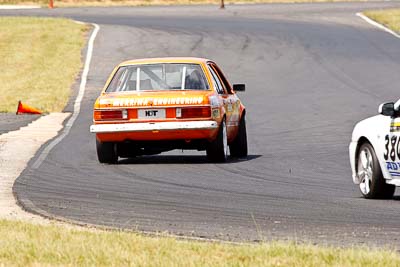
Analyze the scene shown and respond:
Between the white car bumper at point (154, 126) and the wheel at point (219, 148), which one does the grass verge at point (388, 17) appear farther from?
the white car bumper at point (154, 126)

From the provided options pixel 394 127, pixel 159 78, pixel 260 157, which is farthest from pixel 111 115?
pixel 394 127

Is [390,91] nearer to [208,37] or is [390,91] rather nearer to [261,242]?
[208,37]

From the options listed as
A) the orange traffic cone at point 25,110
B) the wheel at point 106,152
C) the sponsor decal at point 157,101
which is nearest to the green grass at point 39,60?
the orange traffic cone at point 25,110

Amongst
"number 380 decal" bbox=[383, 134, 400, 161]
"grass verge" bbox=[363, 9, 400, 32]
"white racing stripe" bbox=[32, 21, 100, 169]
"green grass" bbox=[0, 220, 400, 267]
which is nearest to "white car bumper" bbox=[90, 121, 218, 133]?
"white racing stripe" bbox=[32, 21, 100, 169]

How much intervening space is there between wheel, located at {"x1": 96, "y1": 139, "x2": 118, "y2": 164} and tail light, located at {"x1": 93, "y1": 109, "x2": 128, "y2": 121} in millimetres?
393

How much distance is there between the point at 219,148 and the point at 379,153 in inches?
187

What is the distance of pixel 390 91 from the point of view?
30828 millimetres

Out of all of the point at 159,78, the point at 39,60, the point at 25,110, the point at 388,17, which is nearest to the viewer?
the point at 159,78

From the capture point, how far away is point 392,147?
41.9 ft

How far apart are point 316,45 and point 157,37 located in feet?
18.2

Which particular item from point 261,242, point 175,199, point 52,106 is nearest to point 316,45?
point 52,106

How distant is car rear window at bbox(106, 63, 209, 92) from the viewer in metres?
18.0

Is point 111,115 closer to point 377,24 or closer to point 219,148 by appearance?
point 219,148

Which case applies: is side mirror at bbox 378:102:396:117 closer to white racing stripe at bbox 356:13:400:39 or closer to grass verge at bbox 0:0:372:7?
white racing stripe at bbox 356:13:400:39
